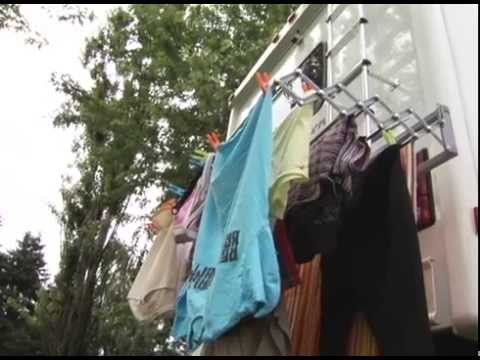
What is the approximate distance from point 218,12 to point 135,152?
2226 millimetres

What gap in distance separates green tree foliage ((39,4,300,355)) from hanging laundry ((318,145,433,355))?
13.9 ft

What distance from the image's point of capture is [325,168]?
6.65 ft

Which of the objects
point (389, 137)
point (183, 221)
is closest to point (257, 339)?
point (183, 221)

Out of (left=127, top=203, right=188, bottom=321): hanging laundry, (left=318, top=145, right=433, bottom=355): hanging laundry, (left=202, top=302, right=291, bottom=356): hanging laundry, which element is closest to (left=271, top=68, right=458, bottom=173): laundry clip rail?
(left=318, top=145, right=433, bottom=355): hanging laundry

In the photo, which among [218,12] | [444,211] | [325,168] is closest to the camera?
[444,211]

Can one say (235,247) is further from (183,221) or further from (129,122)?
(129,122)

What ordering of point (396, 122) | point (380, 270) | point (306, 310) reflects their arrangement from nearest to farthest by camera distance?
point (380, 270), point (396, 122), point (306, 310)

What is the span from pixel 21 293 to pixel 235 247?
12096 mm

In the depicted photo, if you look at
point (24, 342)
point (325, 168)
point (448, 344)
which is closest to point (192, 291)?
point (325, 168)

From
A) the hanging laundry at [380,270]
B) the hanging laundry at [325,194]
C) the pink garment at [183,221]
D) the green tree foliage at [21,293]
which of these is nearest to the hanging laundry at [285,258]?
the hanging laundry at [325,194]

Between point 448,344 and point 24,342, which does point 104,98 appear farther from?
point 448,344

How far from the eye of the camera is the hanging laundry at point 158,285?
2625 millimetres

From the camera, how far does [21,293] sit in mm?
12562

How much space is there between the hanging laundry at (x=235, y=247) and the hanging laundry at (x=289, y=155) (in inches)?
1.9
